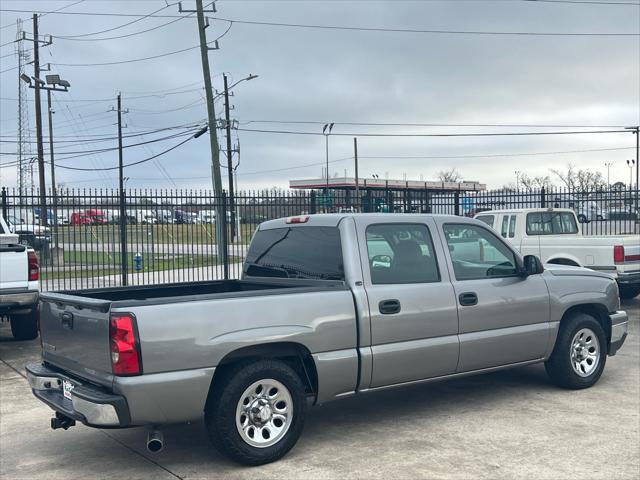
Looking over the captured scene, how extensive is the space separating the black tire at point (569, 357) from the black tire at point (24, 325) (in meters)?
7.32

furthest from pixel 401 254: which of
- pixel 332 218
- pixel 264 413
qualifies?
pixel 264 413

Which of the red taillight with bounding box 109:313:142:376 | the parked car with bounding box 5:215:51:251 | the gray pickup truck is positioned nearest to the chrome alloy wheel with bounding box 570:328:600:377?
the gray pickup truck

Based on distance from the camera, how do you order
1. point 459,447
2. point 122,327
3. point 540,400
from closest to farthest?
point 122,327
point 459,447
point 540,400

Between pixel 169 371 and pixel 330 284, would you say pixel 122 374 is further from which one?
pixel 330 284

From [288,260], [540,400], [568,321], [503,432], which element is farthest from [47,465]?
[568,321]

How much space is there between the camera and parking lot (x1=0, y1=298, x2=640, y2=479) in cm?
505

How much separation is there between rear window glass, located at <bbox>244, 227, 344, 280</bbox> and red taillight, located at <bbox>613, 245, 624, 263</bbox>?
756cm

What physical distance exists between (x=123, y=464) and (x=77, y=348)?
0.95 metres

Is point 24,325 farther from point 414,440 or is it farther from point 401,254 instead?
point 414,440

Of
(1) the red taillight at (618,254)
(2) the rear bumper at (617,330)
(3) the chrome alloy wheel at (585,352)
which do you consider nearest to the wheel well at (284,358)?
(3) the chrome alloy wheel at (585,352)

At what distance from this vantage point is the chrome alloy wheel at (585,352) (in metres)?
7.15

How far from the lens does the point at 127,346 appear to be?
15.2 ft

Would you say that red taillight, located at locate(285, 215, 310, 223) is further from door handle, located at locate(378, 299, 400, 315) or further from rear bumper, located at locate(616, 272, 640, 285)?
rear bumper, located at locate(616, 272, 640, 285)

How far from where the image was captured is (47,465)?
536 centimetres
